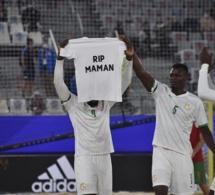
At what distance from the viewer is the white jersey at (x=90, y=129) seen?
895cm

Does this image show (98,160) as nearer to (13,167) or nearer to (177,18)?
(13,167)

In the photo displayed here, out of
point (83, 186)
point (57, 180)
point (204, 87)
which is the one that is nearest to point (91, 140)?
point (83, 186)

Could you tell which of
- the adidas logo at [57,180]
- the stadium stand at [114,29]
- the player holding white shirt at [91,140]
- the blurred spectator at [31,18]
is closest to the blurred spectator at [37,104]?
the stadium stand at [114,29]

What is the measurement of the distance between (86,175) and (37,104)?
665 centimetres

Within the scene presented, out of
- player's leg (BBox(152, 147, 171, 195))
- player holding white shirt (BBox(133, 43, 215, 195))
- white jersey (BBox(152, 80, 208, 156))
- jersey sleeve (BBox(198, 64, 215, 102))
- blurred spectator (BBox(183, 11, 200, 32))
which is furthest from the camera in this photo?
→ blurred spectator (BBox(183, 11, 200, 32))

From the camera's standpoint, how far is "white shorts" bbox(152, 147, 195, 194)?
28.5 feet

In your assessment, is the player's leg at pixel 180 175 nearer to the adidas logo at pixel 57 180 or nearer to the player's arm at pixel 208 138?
the player's arm at pixel 208 138

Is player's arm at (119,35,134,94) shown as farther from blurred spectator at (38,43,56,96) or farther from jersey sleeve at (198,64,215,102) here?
blurred spectator at (38,43,56,96)

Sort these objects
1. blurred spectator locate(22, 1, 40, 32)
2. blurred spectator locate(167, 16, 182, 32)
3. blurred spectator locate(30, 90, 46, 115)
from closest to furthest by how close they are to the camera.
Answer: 1. blurred spectator locate(30, 90, 46, 115)
2. blurred spectator locate(22, 1, 40, 32)
3. blurred spectator locate(167, 16, 182, 32)

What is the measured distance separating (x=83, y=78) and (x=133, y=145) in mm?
5809

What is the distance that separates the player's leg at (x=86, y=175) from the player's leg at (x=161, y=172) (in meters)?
0.73

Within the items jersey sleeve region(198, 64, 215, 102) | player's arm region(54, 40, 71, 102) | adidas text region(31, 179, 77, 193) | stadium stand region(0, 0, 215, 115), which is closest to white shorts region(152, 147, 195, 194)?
jersey sleeve region(198, 64, 215, 102)

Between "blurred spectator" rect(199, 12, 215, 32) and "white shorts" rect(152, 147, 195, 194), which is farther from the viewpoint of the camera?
"blurred spectator" rect(199, 12, 215, 32)

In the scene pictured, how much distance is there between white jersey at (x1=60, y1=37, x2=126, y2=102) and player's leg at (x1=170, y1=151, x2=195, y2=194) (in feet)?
3.63
